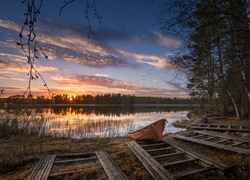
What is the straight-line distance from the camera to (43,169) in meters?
4.61

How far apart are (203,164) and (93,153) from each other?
368cm

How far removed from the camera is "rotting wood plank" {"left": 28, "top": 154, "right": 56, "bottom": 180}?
412cm

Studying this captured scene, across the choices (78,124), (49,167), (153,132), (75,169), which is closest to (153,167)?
(75,169)

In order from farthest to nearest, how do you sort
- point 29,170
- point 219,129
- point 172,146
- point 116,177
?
point 219,129 < point 172,146 < point 29,170 < point 116,177

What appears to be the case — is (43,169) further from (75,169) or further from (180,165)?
(180,165)

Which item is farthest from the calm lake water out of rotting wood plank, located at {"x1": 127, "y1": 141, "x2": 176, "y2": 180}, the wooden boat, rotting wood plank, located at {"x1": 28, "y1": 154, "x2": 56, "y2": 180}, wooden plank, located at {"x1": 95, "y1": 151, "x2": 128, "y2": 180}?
the wooden boat

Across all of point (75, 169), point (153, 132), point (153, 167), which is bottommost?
point (75, 169)

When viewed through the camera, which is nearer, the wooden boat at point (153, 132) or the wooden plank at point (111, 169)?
the wooden plank at point (111, 169)

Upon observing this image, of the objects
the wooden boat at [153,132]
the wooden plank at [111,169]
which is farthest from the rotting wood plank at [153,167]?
the wooden boat at [153,132]

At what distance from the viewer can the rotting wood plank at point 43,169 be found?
412 cm

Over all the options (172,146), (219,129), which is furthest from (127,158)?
(219,129)

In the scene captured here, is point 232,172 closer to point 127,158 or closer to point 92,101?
point 127,158

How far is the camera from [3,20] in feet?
6.84

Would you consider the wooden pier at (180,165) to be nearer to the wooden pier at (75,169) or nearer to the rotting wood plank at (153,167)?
the rotting wood plank at (153,167)
